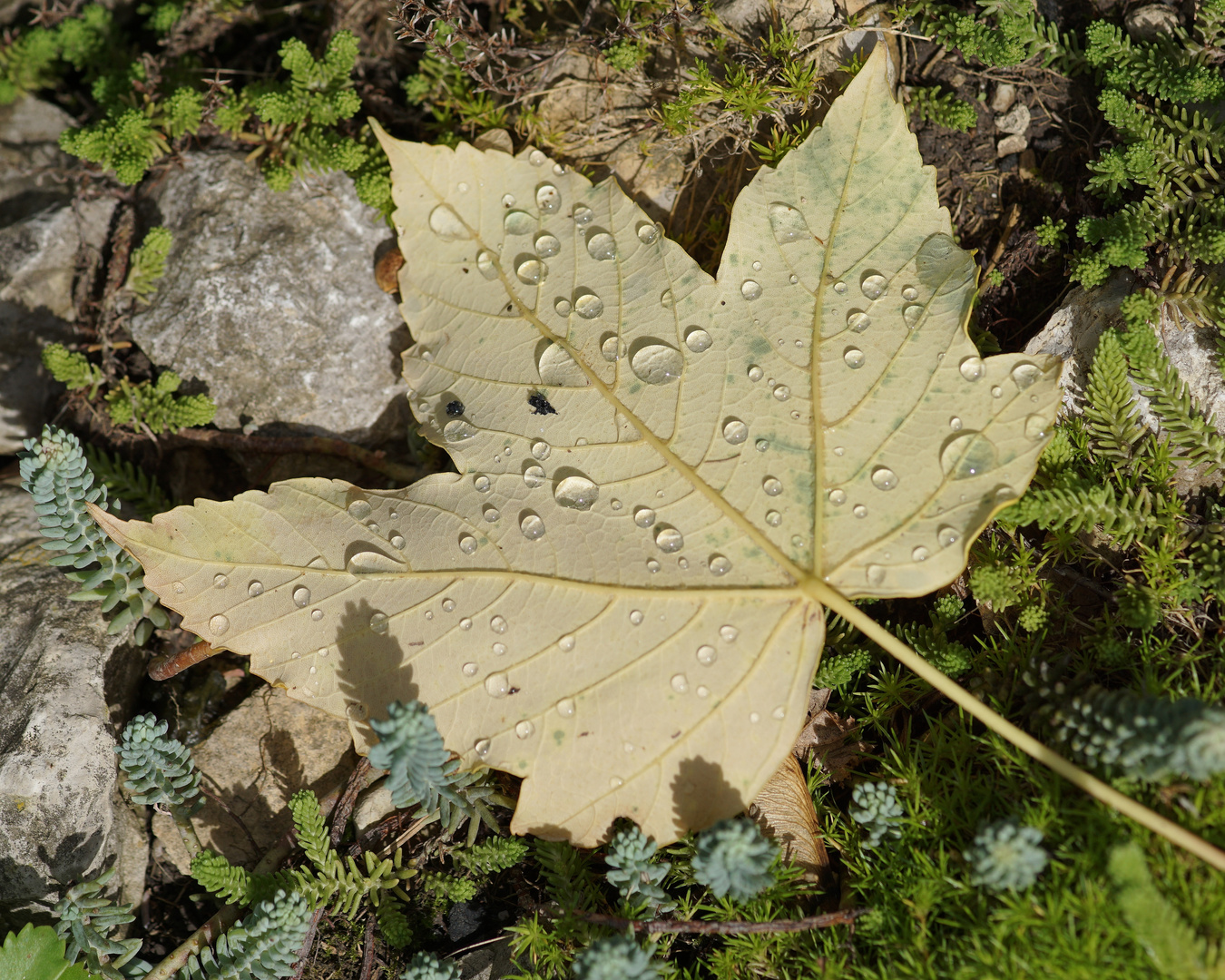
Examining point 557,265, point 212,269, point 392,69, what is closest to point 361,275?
point 212,269

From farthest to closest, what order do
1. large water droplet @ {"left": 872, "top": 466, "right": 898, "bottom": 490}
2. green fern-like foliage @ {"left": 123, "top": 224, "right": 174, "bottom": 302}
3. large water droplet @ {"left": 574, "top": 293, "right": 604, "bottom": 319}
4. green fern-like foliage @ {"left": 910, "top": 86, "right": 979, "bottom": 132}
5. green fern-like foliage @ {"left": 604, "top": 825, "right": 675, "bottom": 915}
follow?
green fern-like foliage @ {"left": 123, "top": 224, "right": 174, "bottom": 302}, green fern-like foliage @ {"left": 910, "top": 86, "right": 979, "bottom": 132}, large water droplet @ {"left": 574, "top": 293, "right": 604, "bottom": 319}, large water droplet @ {"left": 872, "top": 466, "right": 898, "bottom": 490}, green fern-like foliage @ {"left": 604, "top": 825, "right": 675, "bottom": 915}

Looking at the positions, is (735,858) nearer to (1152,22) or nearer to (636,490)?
(636,490)

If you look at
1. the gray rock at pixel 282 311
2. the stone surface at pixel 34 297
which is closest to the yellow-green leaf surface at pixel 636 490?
the gray rock at pixel 282 311

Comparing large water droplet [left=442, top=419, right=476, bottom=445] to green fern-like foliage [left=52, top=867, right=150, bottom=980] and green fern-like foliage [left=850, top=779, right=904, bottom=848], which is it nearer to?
green fern-like foliage [left=850, top=779, right=904, bottom=848]

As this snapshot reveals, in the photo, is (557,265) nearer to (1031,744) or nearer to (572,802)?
(572,802)

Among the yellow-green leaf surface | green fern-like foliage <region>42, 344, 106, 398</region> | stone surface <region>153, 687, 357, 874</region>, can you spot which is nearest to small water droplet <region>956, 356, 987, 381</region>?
the yellow-green leaf surface

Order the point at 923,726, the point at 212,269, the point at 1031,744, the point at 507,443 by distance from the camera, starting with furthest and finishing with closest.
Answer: the point at 212,269, the point at 923,726, the point at 507,443, the point at 1031,744
